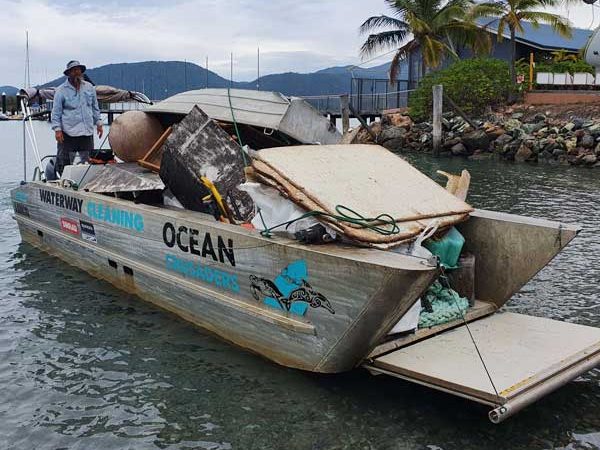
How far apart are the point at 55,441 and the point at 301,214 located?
2.36m

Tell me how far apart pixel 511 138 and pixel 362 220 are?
69.2 feet

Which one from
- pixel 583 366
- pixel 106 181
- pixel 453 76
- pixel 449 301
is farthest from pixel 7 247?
pixel 453 76

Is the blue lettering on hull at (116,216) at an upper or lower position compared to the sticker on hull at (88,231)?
upper

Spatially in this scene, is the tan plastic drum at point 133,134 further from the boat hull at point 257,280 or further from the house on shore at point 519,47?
the house on shore at point 519,47

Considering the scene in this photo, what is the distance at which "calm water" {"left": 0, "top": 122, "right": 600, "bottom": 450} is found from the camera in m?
4.40

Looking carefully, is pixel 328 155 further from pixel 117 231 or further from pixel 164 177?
pixel 117 231

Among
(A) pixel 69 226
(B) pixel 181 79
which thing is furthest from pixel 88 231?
(B) pixel 181 79

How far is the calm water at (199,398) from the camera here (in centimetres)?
440

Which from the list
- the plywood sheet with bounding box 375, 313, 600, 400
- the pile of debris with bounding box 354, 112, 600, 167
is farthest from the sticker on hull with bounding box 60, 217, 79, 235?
the pile of debris with bounding box 354, 112, 600, 167

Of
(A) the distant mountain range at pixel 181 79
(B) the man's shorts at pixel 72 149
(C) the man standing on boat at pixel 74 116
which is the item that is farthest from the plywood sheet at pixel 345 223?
(A) the distant mountain range at pixel 181 79

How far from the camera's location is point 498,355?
4.70 meters

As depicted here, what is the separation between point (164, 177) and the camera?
682 cm

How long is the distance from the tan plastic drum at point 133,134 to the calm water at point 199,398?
1850 millimetres

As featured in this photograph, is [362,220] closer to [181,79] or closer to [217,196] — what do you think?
[217,196]
